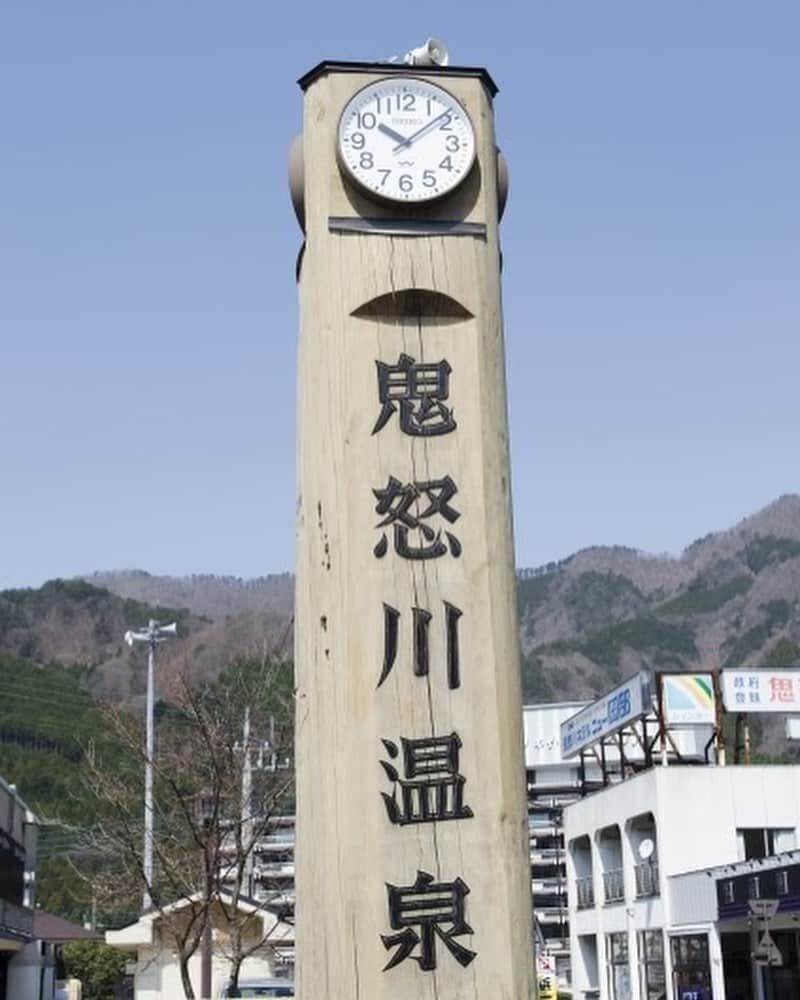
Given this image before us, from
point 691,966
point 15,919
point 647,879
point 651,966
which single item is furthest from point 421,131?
point 651,966

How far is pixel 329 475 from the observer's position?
589 cm

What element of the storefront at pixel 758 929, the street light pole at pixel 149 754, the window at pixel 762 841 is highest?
the street light pole at pixel 149 754

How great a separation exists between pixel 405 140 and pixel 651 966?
2487 cm

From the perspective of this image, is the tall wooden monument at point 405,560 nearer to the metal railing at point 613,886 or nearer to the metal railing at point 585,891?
the metal railing at point 613,886

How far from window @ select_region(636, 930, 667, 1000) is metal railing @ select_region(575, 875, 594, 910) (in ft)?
11.5

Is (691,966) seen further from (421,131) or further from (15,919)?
(421,131)

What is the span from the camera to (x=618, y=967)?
1180 inches

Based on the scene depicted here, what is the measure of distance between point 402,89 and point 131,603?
140124 mm

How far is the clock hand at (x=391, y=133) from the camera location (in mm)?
6160

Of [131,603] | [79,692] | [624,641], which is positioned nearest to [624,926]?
[79,692]

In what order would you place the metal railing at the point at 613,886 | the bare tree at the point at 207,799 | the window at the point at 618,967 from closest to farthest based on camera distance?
1. the bare tree at the point at 207,799
2. the window at the point at 618,967
3. the metal railing at the point at 613,886

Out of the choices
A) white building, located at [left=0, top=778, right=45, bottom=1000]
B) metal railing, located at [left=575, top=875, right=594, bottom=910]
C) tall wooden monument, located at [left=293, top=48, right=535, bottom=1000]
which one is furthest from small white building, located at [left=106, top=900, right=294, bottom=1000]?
tall wooden monument, located at [left=293, top=48, right=535, bottom=1000]

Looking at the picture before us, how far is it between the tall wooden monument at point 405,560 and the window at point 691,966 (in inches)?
851

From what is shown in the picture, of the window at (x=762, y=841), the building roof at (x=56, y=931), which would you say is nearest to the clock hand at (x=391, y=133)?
the window at (x=762, y=841)
